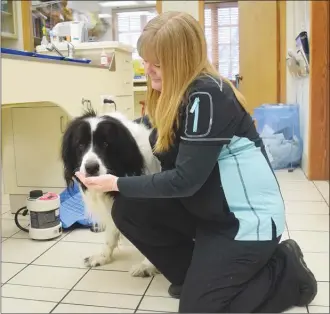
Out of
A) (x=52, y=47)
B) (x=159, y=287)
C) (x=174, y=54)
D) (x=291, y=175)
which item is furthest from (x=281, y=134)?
(x=174, y=54)

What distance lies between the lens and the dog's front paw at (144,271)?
140cm

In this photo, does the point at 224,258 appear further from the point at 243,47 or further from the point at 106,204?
the point at 243,47

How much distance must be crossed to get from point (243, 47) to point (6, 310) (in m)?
2.94

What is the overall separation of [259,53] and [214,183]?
9.74 feet

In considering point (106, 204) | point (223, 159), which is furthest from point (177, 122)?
point (106, 204)

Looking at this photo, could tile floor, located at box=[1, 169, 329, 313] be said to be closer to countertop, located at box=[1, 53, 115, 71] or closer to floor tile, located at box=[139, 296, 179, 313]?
floor tile, located at box=[139, 296, 179, 313]

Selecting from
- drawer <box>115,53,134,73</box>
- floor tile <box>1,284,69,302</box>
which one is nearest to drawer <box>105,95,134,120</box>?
drawer <box>115,53,134,73</box>

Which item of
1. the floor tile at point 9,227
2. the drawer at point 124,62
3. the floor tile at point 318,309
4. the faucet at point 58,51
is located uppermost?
the faucet at point 58,51

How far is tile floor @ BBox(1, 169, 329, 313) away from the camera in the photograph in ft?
3.65

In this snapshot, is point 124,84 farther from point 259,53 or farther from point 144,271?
point 259,53

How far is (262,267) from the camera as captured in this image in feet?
3.67

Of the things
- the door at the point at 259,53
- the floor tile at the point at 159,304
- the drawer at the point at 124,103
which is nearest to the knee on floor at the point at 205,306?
the floor tile at the point at 159,304

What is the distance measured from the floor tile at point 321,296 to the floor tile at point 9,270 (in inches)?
36.7

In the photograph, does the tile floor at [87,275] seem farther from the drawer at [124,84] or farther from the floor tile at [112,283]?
the drawer at [124,84]
